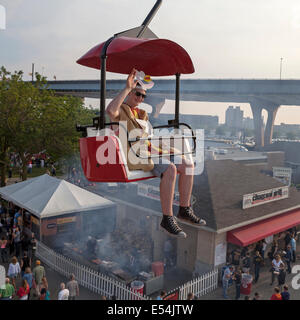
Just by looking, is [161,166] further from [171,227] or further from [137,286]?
[137,286]

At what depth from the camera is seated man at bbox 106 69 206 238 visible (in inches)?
120

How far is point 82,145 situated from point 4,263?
11.0 m

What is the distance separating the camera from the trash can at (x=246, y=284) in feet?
35.2

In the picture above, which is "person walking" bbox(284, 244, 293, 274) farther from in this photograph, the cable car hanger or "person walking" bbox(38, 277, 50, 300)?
the cable car hanger

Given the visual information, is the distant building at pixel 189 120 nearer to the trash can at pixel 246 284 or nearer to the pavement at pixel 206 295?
the trash can at pixel 246 284

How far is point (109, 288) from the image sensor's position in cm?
1024

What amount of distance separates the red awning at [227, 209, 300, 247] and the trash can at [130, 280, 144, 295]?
4010 mm

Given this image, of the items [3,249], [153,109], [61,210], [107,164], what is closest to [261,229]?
[61,210]

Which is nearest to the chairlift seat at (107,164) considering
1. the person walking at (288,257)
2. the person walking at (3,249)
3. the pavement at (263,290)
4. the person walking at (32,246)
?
the pavement at (263,290)

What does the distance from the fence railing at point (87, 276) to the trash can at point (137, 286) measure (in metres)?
0.16

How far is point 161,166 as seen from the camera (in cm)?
315

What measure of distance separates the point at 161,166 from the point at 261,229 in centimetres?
1124
